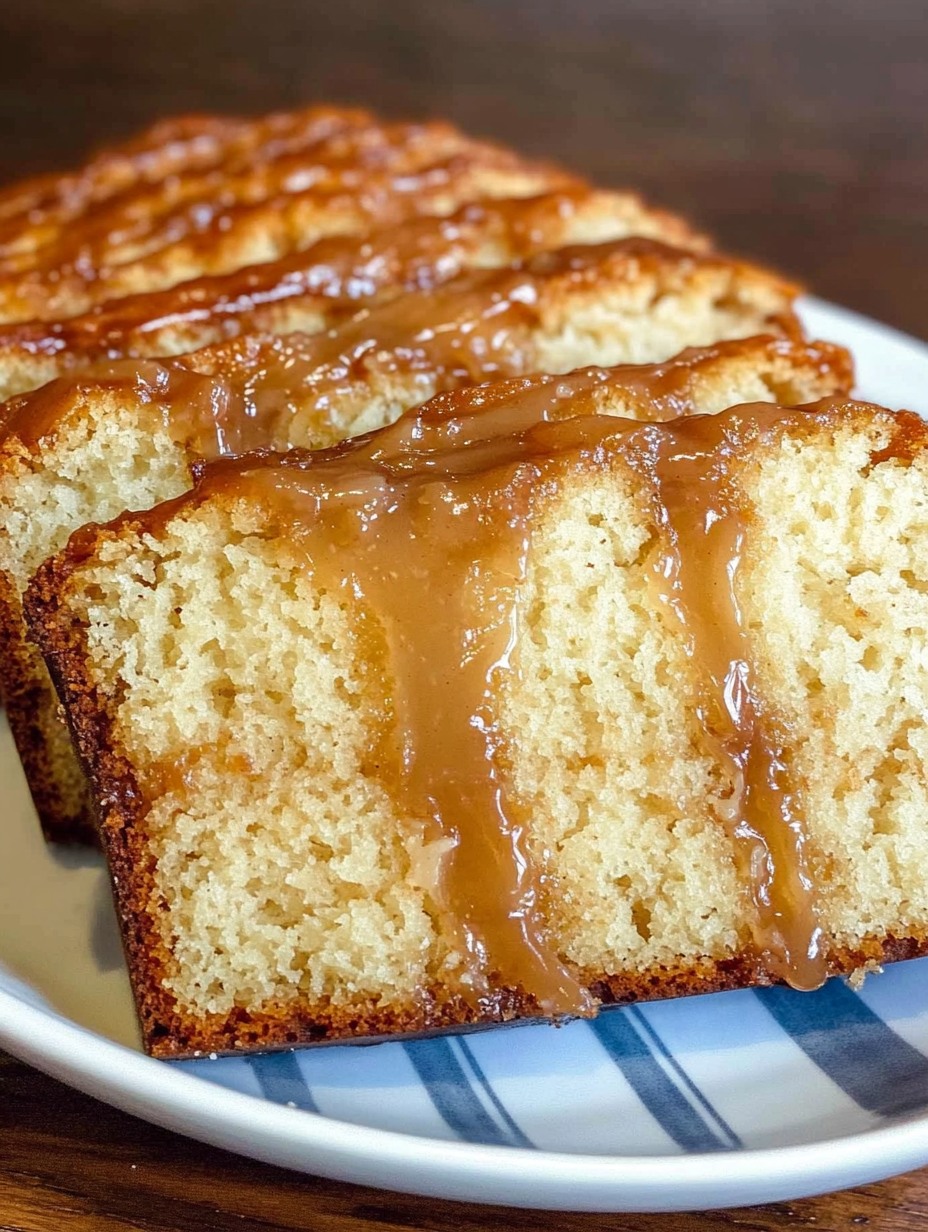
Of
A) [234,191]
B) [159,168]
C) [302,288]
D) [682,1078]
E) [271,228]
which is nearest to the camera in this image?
[682,1078]

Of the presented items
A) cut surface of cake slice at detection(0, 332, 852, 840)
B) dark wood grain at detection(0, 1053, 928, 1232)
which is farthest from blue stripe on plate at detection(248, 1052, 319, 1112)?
cut surface of cake slice at detection(0, 332, 852, 840)

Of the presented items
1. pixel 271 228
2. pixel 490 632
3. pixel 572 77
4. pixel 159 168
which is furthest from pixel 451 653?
pixel 572 77

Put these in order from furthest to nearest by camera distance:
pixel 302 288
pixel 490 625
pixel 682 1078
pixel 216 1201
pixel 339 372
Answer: pixel 302 288 < pixel 339 372 < pixel 682 1078 < pixel 490 625 < pixel 216 1201

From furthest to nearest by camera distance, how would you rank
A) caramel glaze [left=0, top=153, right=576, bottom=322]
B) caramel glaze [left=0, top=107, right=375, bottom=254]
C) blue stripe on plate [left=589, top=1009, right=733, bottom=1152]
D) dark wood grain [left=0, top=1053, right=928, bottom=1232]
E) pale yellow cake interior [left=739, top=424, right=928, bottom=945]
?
caramel glaze [left=0, top=107, right=375, bottom=254], caramel glaze [left=0, top=153, right=576, bottom=322], pale yellow cake interior [left=739, top=424, right=928, bottom=945], blue stripe on plate [left=589, top=1009, right=733, bottom=1152], dark wood grain [left=0, top=1053, right=928, bottom=1232]

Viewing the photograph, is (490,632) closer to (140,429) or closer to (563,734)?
(563,734)

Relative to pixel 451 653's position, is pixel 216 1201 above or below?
below

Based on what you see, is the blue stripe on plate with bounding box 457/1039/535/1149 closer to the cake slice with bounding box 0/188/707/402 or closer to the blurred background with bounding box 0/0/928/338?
the cake slice with bounding box 0/188/707/402

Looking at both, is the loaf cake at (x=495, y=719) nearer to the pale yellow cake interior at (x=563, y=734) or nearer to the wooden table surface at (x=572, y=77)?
the pale yellow cake interior at (x=563, y=734)
